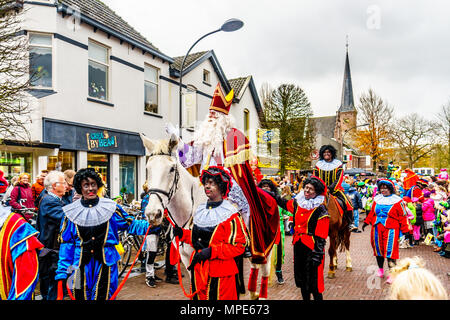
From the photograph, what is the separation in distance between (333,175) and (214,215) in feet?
14.2

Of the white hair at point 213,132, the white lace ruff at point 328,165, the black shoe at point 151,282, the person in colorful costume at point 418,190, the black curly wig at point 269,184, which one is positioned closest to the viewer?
the white hair at point 213,132

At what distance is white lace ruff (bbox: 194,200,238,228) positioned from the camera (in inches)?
127

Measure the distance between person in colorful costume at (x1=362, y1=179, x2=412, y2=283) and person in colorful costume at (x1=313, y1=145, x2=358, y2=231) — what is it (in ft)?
1.77

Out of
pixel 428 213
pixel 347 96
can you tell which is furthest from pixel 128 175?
pixel 347 96

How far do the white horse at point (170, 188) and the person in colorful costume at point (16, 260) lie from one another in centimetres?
109

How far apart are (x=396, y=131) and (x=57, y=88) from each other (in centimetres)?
3478

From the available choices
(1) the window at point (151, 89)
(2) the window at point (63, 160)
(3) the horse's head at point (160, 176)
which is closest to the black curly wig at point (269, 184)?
(3) the horse's head at point (160, 176)

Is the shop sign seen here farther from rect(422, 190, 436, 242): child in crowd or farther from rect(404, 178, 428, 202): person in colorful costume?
rect(422, 190, 436, 242): child in crowd

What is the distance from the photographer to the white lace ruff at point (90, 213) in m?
3.28

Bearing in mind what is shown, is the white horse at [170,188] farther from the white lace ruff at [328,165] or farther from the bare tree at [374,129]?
the bare tree at [374,129]

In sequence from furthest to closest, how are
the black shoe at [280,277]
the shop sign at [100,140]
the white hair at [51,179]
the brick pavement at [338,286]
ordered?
the shop sign at [100,140] → the black shoe at [280,277] → the brick pavement at [338,286] → the white hair at [51,179]
